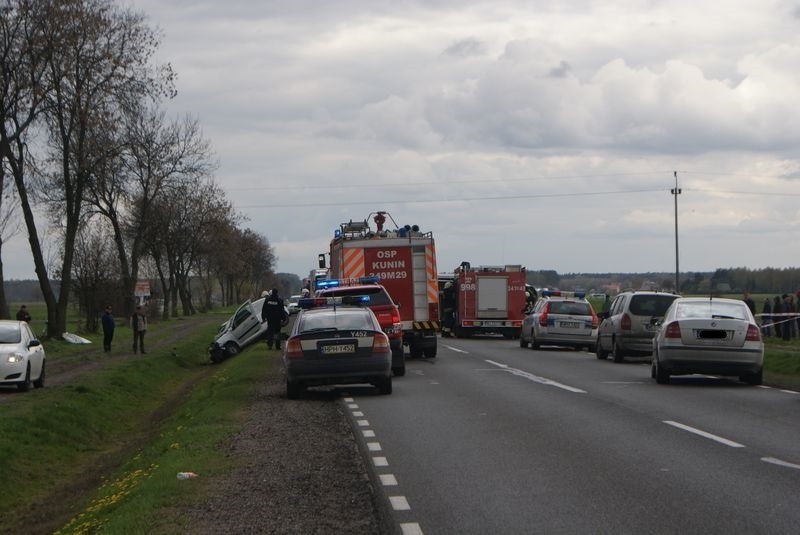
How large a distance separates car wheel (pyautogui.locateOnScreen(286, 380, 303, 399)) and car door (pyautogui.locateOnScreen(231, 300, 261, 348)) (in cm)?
2189

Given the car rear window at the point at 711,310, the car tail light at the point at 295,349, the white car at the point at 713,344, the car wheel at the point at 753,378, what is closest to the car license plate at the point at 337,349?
the car tail light at the point at 295,349

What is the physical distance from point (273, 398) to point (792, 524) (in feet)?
43.5

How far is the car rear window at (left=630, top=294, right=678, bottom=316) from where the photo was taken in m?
29.0

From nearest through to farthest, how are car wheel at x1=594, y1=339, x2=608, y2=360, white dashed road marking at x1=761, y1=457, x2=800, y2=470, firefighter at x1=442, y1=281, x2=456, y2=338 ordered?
→ white dashed road marking at x1=761, y1=457, x2=800, y2=470
car wheel at x1=594, y1=339, x2=608, y2=360
firefighter at x1=442, y1=281, x2=456, y2=338

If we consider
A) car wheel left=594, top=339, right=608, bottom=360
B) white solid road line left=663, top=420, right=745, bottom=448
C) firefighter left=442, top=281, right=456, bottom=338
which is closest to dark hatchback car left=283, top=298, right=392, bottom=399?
white solid road line left=663, top=420, right=745, bottom=448

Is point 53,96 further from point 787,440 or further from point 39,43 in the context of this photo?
point 787,440

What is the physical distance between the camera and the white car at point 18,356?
24859 mm

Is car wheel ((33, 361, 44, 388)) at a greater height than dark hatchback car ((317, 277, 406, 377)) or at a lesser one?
lesser

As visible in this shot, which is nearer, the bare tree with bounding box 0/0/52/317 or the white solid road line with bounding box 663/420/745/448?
the white solid road line with bounding box 663/420/745/448

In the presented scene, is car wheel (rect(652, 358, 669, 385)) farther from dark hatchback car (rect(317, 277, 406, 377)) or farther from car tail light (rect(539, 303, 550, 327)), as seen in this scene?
car tail light (rect(539, 303, 550, 327))

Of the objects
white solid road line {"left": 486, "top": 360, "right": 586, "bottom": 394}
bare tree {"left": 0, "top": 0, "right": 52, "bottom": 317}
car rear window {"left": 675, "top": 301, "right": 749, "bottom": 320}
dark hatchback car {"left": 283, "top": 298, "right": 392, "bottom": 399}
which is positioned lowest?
white solid road line {"left": 486, "top": 360, "right": 586, "bottom": 394}

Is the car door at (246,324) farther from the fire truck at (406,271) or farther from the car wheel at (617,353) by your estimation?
the car wheel at (617,353)

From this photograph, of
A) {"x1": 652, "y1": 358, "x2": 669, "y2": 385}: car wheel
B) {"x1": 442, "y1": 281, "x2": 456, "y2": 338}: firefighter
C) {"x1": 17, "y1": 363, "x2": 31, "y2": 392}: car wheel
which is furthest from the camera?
{"x1": 442, "y1": 281, "x2": 456, "y2": 338}: firefighter

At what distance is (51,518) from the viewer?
580 inches
